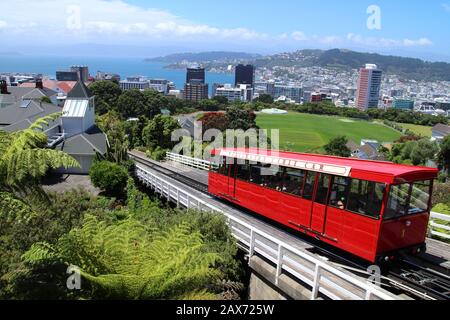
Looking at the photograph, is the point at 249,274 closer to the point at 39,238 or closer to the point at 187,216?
the point at 187,216

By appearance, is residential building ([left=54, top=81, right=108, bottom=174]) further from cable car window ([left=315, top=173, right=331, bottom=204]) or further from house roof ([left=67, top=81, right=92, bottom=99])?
cable car window ([left=315, top=173, right=331, bottom=204])

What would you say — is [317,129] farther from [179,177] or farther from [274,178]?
[274,178]

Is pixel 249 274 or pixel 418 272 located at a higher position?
pixel 418 272

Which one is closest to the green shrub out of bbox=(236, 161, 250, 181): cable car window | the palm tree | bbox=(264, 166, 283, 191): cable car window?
bbox=(236, 161, 250, 181): cable car window

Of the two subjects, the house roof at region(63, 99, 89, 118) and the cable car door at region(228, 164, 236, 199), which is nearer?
the cable car door at region(228, 164, 236, 199)

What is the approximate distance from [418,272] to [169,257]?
651cm

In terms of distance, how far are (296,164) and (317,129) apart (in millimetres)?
102022

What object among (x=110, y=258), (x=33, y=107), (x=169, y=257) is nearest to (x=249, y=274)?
(x=169, y=257)

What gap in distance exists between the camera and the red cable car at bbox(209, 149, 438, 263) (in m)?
10.4

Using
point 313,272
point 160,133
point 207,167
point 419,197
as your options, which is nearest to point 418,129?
point 160,133

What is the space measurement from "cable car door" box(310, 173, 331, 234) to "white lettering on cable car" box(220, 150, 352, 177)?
25cm

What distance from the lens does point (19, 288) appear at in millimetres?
8219

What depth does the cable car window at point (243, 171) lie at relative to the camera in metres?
16.2

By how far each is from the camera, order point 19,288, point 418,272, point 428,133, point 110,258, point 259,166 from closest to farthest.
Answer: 1. point 19,288
2. point 110,258
3. point 418,272
4. point 259,166
5. point 428,133
